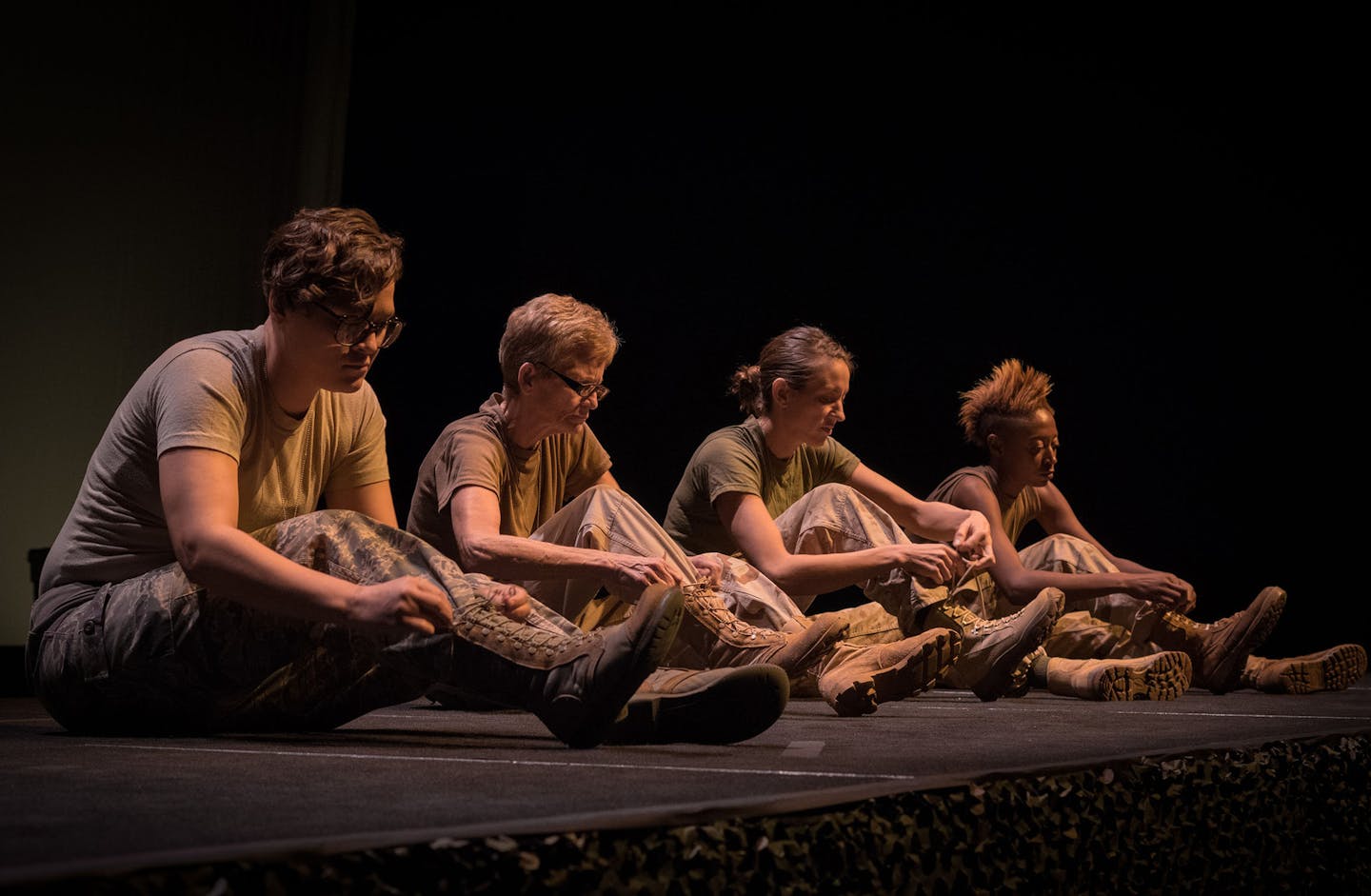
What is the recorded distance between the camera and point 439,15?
177 inches

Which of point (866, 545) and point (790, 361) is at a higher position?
point (790, 361)

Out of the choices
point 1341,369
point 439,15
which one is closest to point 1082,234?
point 1341,369

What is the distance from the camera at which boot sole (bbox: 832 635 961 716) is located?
7.15 feet

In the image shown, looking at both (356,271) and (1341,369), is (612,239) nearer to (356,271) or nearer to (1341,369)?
(1341,369)

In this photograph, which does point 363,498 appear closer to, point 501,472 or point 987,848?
point 501,472

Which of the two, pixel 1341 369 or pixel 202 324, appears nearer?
pixel 202 324

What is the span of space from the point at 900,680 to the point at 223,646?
1.16m

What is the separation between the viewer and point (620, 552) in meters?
2.37

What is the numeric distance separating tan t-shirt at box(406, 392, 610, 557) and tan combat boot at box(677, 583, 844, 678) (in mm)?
414

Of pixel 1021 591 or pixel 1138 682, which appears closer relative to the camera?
pixel 1138 682

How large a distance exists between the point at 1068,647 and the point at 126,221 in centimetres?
299

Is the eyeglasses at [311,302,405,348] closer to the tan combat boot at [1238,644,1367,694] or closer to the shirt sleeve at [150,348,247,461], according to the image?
the shirt sleeve at [150,348,247,461]

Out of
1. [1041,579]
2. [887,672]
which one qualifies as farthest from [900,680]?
[1041,579]

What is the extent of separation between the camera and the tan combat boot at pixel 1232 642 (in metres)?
3.12
